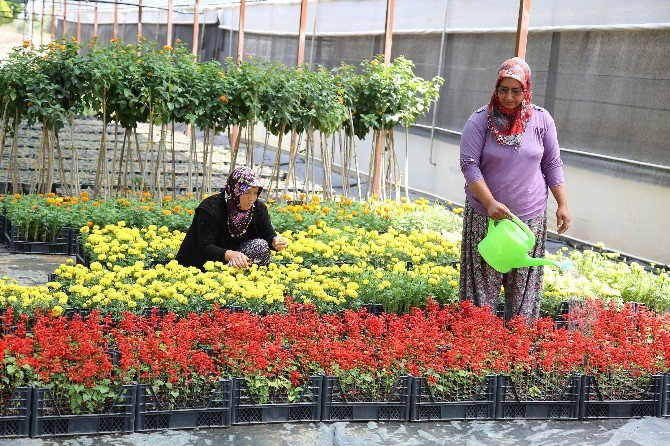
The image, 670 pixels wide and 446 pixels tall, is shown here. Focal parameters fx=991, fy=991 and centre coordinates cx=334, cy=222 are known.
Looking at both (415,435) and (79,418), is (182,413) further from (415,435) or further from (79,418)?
(415,435)

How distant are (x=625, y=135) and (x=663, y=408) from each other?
4640mm

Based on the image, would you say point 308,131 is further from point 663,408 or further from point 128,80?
point 663,408

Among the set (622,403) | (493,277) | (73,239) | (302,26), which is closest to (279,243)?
(493,277)

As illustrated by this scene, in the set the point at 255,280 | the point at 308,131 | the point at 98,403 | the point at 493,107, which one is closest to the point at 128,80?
the point at 308,131

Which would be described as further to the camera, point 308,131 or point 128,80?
point 308,131

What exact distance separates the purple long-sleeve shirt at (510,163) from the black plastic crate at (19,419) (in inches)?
87.9

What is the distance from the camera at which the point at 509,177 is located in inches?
186

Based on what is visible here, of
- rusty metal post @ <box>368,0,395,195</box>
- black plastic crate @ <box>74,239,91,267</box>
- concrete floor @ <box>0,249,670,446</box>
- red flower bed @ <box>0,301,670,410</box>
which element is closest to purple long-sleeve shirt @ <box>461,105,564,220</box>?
red flower bed @ <box>0,301,670,410</box>

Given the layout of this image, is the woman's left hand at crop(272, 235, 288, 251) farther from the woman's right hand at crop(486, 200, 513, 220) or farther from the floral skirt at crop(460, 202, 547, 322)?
the woman's right hand at crop(486, 200, 513, 220)

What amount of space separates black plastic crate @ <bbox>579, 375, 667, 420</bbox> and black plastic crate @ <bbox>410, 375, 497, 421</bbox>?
1.37 ft

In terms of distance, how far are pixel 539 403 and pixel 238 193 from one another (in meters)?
2.13

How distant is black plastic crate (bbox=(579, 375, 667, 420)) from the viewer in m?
4.25

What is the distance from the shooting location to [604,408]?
14.1ft

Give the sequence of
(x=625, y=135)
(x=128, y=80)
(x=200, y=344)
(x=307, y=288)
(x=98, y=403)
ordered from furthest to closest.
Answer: (x=625, y=135), (x=128, y=80), (x=307, y=288), (x=200, y=344), (x=98, y=403)
